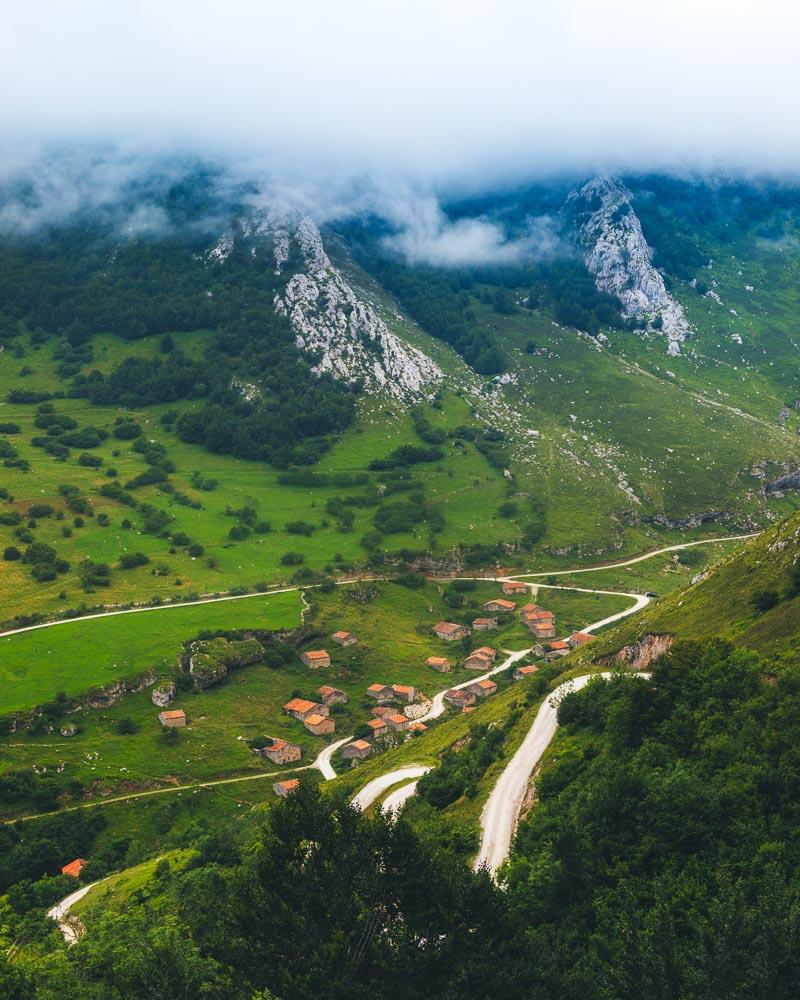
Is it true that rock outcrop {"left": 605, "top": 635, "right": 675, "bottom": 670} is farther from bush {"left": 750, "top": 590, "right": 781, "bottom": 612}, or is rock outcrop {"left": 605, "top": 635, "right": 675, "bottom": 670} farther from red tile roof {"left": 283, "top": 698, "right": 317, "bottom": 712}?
red tile roof {"left": 283, "top": 698, "right": 317, "bottom": 712}

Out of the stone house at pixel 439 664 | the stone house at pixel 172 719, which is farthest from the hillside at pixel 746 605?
the stone house at pixel 172 719

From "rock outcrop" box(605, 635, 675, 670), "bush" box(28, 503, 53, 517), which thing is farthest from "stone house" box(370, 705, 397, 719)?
"bush" box(28, 503, 53, 517)

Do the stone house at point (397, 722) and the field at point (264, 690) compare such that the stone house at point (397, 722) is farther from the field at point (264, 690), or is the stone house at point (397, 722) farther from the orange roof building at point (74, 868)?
the orange roof building at point (74, 868)

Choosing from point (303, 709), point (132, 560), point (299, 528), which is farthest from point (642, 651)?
point (299, 528)

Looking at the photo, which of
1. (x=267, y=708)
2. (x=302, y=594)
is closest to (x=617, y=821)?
(x=267, y=708)

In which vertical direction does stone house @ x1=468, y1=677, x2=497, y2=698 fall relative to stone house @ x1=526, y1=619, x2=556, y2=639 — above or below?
above

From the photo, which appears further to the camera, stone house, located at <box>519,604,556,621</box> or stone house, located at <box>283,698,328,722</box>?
stone house, located at <box>519,604,556,621</box>

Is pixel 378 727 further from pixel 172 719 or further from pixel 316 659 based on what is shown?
pixel 172 719
